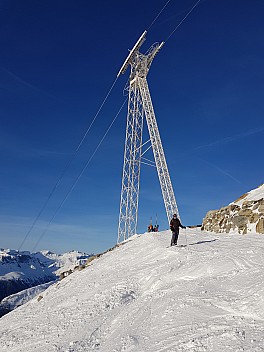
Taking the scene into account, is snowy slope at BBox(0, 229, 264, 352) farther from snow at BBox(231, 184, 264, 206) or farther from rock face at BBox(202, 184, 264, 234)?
snow at BBox(231, 184, 264, 206)

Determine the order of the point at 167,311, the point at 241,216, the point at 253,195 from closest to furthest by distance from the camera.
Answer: the point at 167,311 → the point at 241,216 → the point at 253,195

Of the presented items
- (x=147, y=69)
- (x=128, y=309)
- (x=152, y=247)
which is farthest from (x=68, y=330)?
(x=147, y=69)

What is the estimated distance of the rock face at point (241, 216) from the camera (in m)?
17.5

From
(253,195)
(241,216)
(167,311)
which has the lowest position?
(167,311)

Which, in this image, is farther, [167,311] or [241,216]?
[241,216]

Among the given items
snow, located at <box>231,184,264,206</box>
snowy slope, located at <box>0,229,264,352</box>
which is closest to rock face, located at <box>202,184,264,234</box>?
snow, located at <box>231,184,264,206</box>

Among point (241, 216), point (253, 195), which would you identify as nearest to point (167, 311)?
point (241, 216)

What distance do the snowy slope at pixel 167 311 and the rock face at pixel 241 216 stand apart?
14.3ft

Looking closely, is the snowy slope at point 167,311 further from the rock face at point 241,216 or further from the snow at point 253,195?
the snow at point 253,195

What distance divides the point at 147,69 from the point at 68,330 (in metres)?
32.5

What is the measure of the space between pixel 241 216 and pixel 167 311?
1229 cm

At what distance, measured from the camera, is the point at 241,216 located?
1883cm

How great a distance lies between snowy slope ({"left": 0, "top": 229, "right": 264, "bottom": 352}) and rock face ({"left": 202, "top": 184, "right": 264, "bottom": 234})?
4367 mm

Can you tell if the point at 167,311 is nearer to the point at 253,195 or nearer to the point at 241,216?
the point at 241,216
